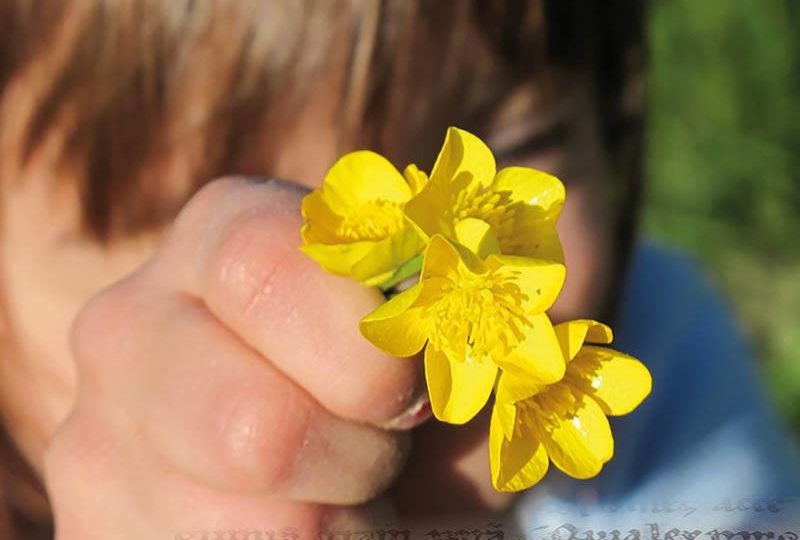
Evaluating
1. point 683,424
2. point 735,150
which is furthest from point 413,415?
point 735,150

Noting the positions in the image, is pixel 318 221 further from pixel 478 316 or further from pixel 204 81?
pixel 204 81

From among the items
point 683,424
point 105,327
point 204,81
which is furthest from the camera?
point 683,424

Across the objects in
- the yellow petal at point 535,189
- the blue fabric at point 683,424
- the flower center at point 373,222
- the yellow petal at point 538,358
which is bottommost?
the blue fabric at point 683,424

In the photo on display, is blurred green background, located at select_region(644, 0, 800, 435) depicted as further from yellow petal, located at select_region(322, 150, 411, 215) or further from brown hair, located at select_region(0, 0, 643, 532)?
yellow petal, located at select_region(322, 150, 411, 215)

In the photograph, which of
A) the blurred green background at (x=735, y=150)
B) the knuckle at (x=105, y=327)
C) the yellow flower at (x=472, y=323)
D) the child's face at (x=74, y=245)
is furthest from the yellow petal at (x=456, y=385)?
the blurred green background at (x=735, y=150)

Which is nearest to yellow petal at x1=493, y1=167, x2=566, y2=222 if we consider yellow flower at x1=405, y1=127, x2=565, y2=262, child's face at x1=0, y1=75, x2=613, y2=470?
yellow flower at x1=405, y1=127, x2=565, y2=262

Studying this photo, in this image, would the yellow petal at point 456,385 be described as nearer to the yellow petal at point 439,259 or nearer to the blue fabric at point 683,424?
the yellow petal at point 439,259
